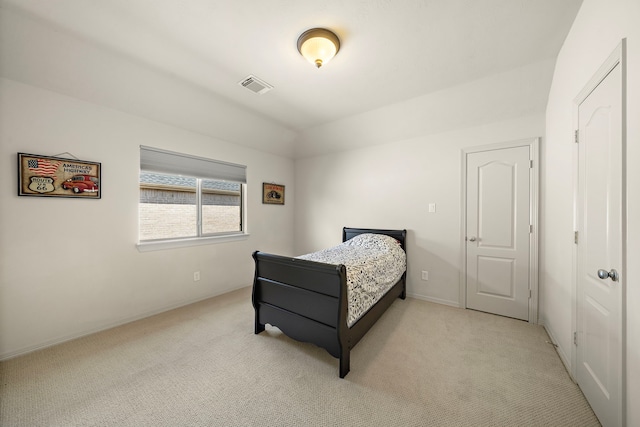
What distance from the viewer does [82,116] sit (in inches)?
91.1

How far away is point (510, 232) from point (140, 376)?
158 inches

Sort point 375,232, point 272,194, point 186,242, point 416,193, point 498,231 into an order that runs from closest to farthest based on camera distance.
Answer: point 498,231, point 186,242, point 416,193, point 375,232, point 272,194

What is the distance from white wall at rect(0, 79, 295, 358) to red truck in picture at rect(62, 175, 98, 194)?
0.10m

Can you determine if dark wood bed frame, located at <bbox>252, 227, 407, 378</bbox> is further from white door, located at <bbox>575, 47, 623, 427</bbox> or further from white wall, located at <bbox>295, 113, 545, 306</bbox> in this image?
white door, located at <bbox>575, 47, 623, 427</bbox>

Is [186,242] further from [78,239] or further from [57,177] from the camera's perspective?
[57,177]

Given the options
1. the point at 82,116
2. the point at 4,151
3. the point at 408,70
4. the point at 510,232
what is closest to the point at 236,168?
the point at 82,116

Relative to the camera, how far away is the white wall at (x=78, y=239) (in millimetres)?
1982

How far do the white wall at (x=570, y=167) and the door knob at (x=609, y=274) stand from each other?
8 centimetres

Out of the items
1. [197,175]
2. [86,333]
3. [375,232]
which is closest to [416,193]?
[375,232]

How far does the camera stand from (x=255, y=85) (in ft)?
8.57

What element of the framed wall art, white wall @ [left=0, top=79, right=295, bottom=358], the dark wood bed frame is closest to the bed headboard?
the dark wood bed frame

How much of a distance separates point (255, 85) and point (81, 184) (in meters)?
2.07

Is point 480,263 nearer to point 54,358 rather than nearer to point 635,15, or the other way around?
point 635,15

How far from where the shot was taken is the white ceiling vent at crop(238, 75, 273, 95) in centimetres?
249
